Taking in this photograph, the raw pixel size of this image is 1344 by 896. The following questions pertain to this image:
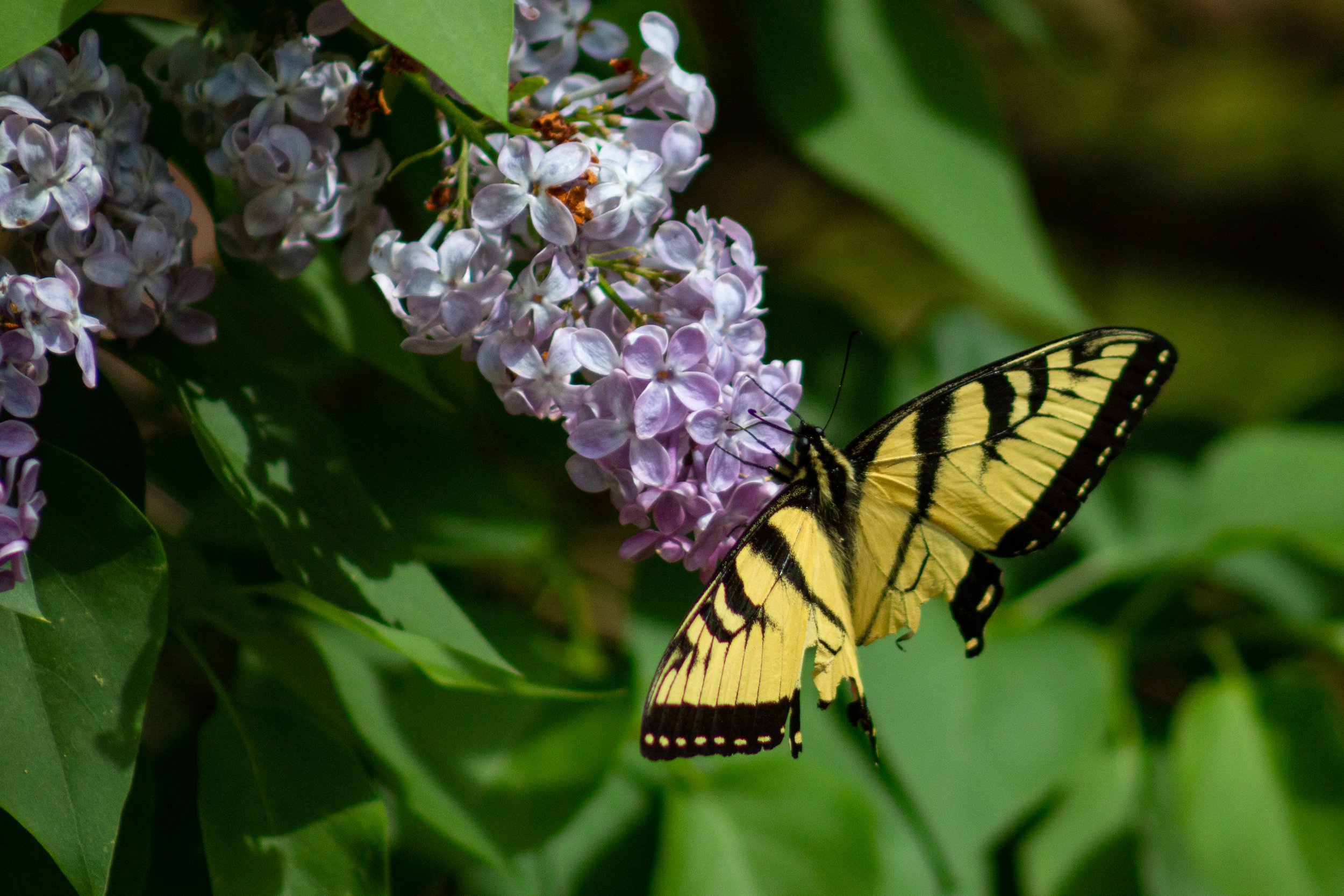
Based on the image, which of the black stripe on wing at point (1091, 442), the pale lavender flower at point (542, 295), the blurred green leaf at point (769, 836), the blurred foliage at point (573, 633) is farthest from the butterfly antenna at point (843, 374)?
the blurred green leaf at point (769, 836)

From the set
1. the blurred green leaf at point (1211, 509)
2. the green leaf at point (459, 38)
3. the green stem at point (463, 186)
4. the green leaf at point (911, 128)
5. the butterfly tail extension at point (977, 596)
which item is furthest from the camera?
the blurred green leaf at point (1211, 509)

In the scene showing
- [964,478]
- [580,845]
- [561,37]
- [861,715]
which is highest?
[561,37]

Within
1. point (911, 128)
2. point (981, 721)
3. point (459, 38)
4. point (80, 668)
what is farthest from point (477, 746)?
point (911, 128)

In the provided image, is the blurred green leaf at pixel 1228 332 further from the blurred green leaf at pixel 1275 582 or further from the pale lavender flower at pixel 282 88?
the pale lavender flower at pixel 282 88

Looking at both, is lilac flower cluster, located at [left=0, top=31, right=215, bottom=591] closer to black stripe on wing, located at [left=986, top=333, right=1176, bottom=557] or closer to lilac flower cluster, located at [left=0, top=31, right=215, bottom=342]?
lilac flower cluster, located at [left=0, top=31, right=215, bottom=342]

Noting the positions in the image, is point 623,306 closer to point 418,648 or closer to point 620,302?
point 620,302

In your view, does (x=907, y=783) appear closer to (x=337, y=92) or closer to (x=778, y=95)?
(x=778, y=95)
